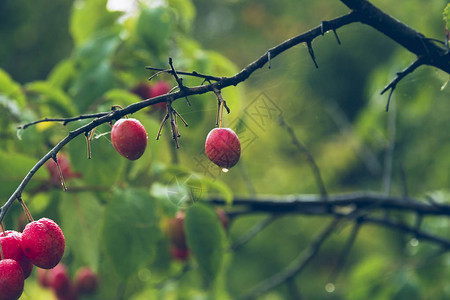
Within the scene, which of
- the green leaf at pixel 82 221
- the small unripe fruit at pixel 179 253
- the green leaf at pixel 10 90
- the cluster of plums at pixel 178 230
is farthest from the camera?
the small unripe fruit at pixel 179 253

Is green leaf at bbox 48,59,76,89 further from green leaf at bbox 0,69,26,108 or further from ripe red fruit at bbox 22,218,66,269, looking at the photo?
ripe red fruit at bbox 22,218,66,269

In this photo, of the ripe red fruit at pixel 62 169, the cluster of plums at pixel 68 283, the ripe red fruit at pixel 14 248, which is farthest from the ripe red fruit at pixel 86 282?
the ripe red fruit at pixel 14 248

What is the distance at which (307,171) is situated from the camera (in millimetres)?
3840

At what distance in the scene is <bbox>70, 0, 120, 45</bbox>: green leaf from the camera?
5.54 ft

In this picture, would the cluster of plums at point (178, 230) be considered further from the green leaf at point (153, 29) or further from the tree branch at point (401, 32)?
the tree branch at point (401, 32)

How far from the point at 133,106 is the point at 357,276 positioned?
133 centimetres

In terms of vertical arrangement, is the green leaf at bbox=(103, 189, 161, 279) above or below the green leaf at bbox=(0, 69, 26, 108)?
below

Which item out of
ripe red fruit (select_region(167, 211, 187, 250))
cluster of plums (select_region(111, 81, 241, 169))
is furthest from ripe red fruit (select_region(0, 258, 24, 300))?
ripe red fruit (select_region(167, 211, 187, 250))

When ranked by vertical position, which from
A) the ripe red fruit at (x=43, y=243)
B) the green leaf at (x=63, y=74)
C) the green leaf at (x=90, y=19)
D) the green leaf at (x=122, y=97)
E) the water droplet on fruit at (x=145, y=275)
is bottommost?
the water droplet on fruit at (x=145, y=275)

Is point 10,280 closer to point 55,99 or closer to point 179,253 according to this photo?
point 55,99

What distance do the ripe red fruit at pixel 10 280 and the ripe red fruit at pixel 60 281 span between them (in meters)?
1.08

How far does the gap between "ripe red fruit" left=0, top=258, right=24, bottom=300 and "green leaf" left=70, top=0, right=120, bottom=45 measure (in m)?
1.16

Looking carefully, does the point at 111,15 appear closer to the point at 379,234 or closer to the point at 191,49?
the point at 191,49

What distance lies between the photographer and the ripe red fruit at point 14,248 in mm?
697
